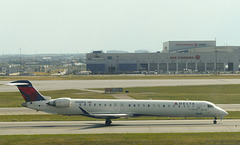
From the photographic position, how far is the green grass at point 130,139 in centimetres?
3297

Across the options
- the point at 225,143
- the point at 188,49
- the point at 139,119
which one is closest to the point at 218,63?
the point at 188,49

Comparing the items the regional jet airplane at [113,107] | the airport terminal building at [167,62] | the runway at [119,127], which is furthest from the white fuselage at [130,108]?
the airport terminal building at [167,62]

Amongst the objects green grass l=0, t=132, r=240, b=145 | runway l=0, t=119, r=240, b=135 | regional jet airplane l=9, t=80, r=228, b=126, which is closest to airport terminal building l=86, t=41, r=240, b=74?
runway l=0, t=119, r=240, b=135

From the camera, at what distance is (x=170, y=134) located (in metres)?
36.8

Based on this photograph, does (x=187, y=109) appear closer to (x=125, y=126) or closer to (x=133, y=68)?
(x=125, y=126)

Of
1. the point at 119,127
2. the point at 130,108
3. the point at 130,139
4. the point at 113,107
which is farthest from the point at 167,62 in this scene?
the point at 130,139

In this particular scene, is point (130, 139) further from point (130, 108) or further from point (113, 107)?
point (113, 107)

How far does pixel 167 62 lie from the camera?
17612 cm

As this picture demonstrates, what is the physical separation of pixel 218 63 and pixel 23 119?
13857 centimetres

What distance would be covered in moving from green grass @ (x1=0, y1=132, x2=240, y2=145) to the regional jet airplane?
247 inches

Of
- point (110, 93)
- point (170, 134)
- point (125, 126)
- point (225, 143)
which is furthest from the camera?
point (110, 93)

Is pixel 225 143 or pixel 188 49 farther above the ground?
pixel 188 49

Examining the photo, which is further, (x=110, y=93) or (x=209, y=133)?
(x=110, y=93)

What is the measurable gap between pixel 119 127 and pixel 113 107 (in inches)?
107
